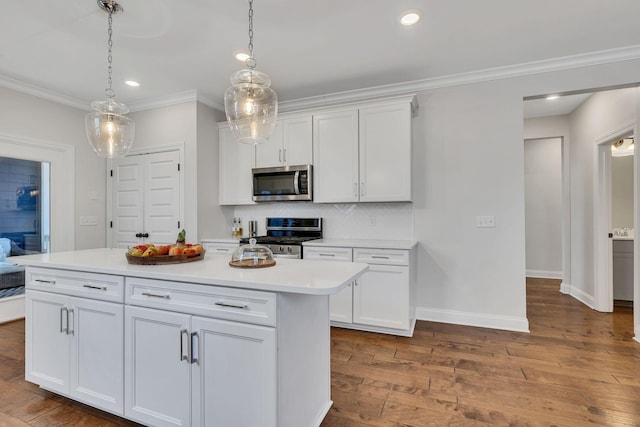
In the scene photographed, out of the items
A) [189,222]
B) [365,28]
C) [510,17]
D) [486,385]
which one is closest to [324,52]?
[365,28]

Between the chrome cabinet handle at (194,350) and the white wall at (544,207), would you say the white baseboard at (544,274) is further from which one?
the chrome cabinet handle at (194,350)

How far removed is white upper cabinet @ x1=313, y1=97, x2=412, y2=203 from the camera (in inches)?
134

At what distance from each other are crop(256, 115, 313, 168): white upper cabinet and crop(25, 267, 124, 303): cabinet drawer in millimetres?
2447

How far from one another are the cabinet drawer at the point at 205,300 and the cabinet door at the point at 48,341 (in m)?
0.64

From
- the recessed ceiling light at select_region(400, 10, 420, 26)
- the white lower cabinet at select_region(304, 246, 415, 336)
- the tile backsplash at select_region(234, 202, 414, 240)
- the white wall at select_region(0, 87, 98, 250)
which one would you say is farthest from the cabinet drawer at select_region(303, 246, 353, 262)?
the white wall at select_region(0, 87, 98, 250)

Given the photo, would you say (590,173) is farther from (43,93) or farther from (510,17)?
(43,93)

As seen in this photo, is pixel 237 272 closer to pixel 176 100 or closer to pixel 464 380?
pixel 464 380

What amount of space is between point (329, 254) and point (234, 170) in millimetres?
1835

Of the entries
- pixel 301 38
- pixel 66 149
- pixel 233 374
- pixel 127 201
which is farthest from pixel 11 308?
pixel 301 38

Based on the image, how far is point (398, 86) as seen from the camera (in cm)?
368

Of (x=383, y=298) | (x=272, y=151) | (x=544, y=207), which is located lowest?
(x=383, y=298)

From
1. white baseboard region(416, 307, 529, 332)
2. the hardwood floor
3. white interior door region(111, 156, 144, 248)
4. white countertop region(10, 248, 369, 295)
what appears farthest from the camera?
white interior door region(111, 156, 144, 248)

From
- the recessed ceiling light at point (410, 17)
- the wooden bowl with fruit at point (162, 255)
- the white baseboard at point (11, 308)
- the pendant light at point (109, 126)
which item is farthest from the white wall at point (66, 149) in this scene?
the recessed ceiling light at point (410, 17)

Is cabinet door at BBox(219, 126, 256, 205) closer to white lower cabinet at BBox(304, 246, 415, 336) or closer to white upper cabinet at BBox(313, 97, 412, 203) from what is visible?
white upper cabinet at BBox(313, 97, 412, 203)
